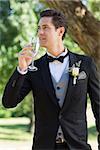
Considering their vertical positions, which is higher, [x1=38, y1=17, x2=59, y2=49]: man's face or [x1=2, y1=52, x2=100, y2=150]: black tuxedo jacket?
[x1=38, y1=17, x2=59, y2=49]: man's face

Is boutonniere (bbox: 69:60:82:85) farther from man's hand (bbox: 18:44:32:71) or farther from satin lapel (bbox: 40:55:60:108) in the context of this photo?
man's hand (bbox: 18:44:32:71)

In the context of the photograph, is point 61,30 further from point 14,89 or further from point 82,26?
point 82,26

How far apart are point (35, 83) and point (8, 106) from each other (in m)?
0.23

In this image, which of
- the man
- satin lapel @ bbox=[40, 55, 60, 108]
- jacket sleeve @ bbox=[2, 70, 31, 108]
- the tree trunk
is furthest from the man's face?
the tree trunk

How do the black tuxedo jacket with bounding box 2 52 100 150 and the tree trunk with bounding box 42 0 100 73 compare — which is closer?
the black tuxedo jacket with bounding box 2 52 100 150

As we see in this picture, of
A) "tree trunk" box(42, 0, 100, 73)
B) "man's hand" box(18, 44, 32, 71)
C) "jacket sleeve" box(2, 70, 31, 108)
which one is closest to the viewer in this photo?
"man's hand" box(18, 44, 32, 71)

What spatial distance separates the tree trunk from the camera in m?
5.10

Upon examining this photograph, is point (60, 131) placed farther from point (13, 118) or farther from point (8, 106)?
point (13, 118)

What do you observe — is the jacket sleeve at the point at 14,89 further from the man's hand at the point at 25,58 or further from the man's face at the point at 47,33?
the man's face at the point at 47,33

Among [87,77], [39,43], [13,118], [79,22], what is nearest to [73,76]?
[87,77]

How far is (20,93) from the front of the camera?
10.1 feet

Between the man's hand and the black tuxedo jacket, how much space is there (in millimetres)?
94

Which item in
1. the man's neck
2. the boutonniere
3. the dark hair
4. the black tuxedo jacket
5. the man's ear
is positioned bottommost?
the black tuxedo jacket

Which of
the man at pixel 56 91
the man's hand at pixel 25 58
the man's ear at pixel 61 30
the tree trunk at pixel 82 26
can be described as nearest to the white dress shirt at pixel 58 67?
the man at pixel 56 91
